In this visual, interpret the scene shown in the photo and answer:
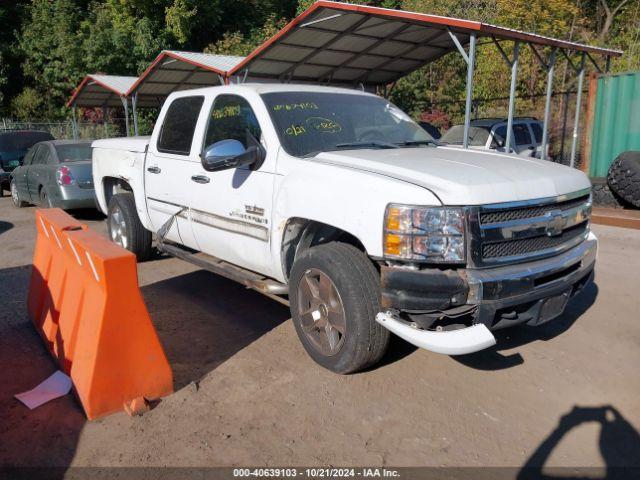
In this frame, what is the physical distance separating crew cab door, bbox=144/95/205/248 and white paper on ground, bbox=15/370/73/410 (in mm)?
1842

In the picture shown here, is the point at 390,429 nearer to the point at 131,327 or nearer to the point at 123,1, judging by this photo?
the point at 131,327

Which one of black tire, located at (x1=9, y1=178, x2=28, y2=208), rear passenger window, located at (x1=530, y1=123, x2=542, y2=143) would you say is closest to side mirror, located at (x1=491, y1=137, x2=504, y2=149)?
rear passenger window, located at (x1=530, y1=123, x2=542, y2=143)

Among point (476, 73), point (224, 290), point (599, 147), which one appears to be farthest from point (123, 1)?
point (224, 290)

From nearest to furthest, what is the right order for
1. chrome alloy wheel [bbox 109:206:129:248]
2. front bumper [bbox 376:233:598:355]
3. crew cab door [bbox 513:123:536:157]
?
1. front bumper [bbox 376:233:598:355]
2. chrome alloy wheel [bbox 109:206:129:248]
3. crew cab door [bbox 513:123:536:157]

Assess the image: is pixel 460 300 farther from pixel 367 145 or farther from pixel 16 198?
pixel 16 198

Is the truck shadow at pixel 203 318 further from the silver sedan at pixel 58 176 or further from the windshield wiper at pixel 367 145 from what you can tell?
the silver sedan at pixel 58 176

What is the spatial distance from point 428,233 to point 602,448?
4.91 feet

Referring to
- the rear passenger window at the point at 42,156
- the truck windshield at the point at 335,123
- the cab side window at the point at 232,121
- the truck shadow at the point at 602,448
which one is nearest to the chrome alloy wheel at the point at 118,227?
the cab side window at the point at 232,121

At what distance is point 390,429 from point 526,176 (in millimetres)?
1812

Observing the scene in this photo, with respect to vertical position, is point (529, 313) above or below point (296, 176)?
below

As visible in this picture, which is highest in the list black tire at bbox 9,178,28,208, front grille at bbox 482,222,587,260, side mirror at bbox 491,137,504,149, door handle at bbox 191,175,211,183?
door handle at bbox 191,175,211,183

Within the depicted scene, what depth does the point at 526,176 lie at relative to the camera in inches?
141

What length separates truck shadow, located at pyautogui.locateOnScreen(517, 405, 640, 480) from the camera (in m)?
2.79

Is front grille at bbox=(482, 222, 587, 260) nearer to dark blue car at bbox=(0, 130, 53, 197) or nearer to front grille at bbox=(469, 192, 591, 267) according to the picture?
front grille at bbox=(469, 192, 591, 267)
